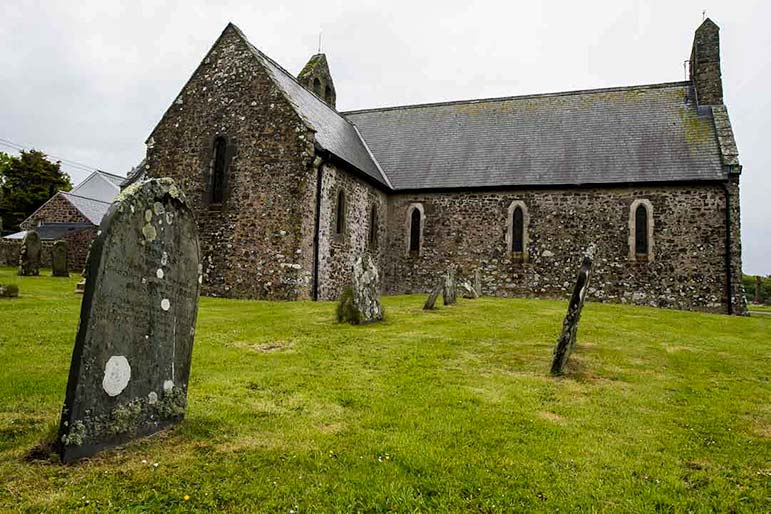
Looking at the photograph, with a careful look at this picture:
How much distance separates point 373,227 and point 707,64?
15.5 meters

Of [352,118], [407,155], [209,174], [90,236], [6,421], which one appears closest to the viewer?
[6,421]

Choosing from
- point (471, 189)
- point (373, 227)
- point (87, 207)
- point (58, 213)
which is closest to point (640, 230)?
point (471, 189)

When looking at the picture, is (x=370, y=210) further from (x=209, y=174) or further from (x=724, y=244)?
(x=724, y=244)

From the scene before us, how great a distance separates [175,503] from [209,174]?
16252 mm

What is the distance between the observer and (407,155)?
2428 centimetres

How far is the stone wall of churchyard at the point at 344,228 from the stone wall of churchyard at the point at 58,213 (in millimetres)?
23908

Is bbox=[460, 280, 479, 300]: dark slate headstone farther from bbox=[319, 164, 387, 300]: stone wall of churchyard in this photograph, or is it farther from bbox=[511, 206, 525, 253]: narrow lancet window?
bbox=[319, 164, 387, 300]: stone wall of churchyard

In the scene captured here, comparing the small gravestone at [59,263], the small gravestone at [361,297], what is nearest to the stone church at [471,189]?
the small gravestone at [361,297]

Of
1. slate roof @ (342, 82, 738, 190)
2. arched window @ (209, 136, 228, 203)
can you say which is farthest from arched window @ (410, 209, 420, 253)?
arched window @ (209, 136, 228, 203)

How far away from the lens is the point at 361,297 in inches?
455

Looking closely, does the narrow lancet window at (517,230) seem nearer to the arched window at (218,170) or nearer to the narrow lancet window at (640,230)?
the narrow lancet window at (640,230)

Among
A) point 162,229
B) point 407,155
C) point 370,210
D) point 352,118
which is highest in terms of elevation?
point 352,118

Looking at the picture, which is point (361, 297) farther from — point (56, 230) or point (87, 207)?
point (87, 207)

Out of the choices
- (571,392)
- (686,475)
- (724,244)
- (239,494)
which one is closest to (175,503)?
(239,494)
